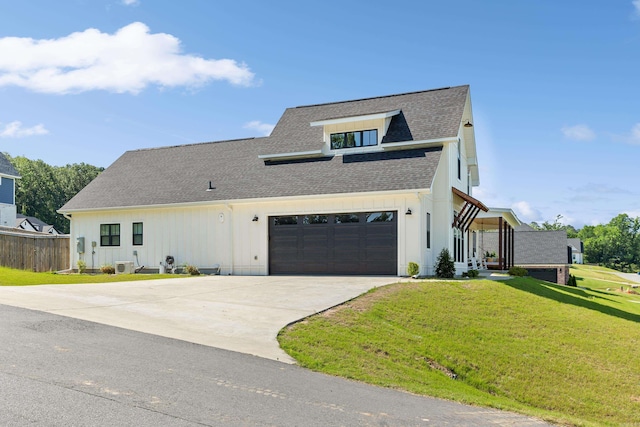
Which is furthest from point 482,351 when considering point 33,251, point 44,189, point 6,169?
point 44,189

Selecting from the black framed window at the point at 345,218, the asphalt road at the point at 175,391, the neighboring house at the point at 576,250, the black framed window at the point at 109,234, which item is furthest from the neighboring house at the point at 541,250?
the neighboring house at the point at 576,250

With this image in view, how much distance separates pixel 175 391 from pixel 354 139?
18420 millimetres

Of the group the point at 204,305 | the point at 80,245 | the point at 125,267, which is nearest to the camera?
the point at 204,305

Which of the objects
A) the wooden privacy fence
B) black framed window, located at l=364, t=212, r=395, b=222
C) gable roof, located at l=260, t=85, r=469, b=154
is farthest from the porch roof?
the wooden privacy fence

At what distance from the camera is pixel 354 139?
23281mm

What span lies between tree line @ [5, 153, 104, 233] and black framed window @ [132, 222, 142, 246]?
56.0m

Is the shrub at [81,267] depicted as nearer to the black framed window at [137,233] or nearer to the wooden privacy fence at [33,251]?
the wooden privacy fence at [33,251]

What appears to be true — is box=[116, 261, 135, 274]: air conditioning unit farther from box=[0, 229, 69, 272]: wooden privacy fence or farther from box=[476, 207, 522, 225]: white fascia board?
box=[476, 207, 522, 225]: white fascia board

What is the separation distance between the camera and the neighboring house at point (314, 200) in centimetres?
1983

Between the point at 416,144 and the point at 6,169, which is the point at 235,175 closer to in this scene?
the point at 416,144

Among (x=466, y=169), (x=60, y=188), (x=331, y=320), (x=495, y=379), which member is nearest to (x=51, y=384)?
(x=331, y=320)

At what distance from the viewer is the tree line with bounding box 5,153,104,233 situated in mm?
71875

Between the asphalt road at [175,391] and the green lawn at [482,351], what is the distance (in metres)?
0.93

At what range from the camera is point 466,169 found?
1017 inches
